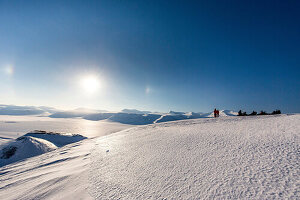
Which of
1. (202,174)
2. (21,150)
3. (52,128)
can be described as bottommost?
(52,128)

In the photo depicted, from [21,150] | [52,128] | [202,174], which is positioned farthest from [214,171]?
[52,128]

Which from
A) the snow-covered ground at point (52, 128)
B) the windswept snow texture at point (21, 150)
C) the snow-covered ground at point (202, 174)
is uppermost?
the snow-covered ground at point (202, 174)

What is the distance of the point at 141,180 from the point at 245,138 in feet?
12.3

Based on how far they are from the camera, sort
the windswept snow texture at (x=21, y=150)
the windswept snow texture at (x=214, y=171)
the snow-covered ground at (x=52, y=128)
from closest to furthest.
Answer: the windswept snow texture at (x=214, y=171)
the windswept snow texture at (x=21, y=150)
the snow-covered ground at (x=52, y=128)

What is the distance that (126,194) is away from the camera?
269 cm

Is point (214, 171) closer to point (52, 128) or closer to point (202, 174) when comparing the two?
point (202, 174)

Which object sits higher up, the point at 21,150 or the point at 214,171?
the point at 214,171

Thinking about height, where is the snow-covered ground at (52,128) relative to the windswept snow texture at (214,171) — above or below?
below

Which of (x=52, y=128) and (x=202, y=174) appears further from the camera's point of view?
(x=52, y=128)

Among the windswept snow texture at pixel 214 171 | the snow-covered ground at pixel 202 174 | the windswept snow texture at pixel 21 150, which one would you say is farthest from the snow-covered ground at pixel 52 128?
the windswept snow texture at pixel 214 171

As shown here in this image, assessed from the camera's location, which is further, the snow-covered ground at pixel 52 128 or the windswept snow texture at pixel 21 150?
the snow-covered ground at pixel 52 128

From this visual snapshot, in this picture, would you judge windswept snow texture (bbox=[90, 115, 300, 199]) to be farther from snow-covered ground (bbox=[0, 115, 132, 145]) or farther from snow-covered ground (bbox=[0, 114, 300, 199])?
snow-covered ground (bbox=[0, 115, 132, 145])

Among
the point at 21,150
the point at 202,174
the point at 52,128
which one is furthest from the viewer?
the point at 52,128

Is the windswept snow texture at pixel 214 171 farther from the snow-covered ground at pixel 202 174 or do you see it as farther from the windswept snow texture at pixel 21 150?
the windswept snow texture at pixel 21 150
